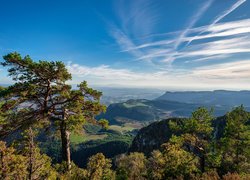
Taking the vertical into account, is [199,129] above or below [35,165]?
above

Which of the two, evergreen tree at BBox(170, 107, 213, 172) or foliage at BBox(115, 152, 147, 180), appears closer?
foliage at BBox(115, 152, 147, 180)

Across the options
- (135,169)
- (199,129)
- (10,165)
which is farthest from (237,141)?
(10,165)

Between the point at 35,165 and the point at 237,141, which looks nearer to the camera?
the point at 35,165

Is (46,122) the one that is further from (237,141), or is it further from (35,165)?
(237,141)

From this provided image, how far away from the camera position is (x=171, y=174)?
92.7ft

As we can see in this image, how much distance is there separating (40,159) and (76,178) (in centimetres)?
399

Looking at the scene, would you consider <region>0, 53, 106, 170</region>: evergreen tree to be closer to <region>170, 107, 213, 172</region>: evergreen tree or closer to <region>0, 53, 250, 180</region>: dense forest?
<region>0, 53, 250, 180</region>: dense forest

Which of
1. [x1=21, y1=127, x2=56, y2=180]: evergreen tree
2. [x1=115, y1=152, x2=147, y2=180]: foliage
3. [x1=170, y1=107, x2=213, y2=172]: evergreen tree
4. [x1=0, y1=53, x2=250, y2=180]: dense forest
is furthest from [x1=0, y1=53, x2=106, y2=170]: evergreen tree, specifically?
[x1=170, y1=107, x2=213, y2=172]: evergreen tree

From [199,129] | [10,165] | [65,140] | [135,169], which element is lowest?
[135,169]

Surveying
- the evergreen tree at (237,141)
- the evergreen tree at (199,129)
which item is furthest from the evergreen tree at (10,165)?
the evergreen tree at (237,141)

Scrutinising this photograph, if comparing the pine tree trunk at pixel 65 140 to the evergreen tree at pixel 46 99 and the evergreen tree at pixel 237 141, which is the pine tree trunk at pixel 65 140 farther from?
the evergreen tree at pixel 237 141

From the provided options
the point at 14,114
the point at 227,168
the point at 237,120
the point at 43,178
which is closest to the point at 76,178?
the point at 43,178

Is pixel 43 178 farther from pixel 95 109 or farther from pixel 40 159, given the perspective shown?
pixel 95 109

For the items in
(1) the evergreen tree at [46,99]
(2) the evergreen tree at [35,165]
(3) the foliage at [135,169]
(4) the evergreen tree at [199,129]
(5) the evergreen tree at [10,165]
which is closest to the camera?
(5) the evergreen tree at [10,165]
